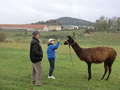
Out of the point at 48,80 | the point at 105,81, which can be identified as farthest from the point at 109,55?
the point at 48,80

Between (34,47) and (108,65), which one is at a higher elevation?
(34,47)

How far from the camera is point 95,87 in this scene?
30.4 ft

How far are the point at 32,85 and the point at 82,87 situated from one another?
1809 mm

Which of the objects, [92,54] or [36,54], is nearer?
[36,54]

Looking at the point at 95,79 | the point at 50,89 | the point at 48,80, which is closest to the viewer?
the point at 50,89

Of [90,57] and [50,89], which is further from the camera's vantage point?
[90,57]

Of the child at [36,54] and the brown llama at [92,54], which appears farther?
the brown llama at [92,54]

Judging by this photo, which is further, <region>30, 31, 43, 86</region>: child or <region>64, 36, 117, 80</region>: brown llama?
<region>64, 36, 117, 80</region>: brown llama

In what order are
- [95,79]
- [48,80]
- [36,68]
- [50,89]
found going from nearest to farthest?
[50,89], [36,68], [48,80], [95,79]

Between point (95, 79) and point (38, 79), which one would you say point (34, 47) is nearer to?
point (38, 79)

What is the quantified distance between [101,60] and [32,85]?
135 inches

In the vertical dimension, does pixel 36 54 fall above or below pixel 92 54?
above

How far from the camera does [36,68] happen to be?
9023mm

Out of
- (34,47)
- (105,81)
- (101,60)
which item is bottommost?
(105,81)
